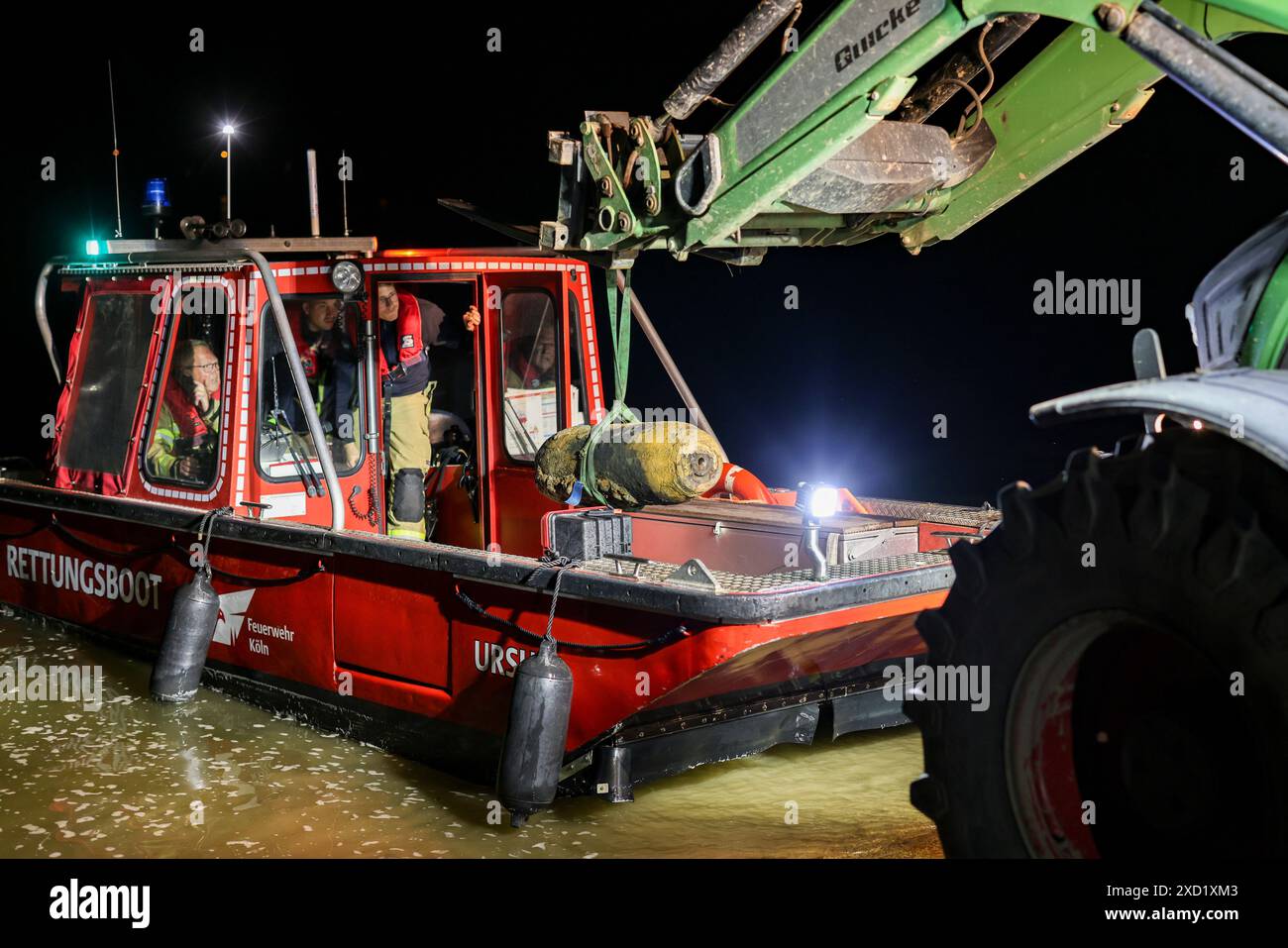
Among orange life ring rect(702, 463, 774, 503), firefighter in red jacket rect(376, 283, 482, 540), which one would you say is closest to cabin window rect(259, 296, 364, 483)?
firefighter in red jacket rect(376, 283, 482, 540)

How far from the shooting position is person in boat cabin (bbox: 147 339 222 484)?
20.5 feet

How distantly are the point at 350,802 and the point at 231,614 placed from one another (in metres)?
1.37

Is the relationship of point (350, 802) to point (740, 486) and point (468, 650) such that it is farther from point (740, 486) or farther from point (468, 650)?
point (740, 486)

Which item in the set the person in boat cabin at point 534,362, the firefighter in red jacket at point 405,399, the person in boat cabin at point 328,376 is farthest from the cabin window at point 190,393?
the person in boat cabin at point 534,362

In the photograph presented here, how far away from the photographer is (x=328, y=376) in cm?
635

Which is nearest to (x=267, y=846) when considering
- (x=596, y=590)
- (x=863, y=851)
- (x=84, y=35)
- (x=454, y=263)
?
(x=596, y=590)

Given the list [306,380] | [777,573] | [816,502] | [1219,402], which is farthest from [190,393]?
[1219,402]

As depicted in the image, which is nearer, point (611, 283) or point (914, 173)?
point (914, 173)

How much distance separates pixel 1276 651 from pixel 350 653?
4.13 meters

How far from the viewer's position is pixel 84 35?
42.3ft

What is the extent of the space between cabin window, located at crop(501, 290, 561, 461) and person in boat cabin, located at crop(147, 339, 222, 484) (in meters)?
1.35

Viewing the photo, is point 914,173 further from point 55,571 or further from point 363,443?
point 55,571

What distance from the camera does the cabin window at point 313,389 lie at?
6.11 m

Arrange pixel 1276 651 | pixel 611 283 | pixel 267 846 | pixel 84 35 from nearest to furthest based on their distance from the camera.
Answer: pixel 1276 651 < pixel 611 283 < pixel 267 846 < pixel 84 35
